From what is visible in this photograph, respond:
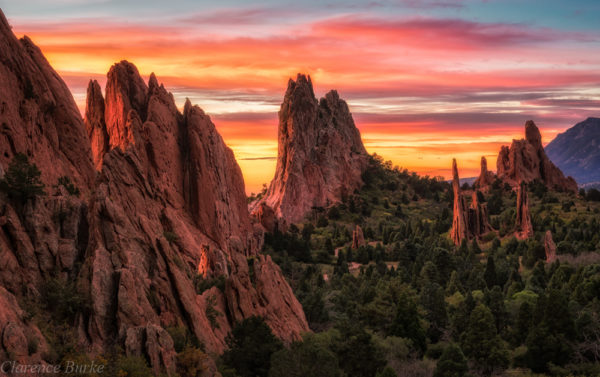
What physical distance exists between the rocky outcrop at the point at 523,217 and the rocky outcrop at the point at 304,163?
2082 inches

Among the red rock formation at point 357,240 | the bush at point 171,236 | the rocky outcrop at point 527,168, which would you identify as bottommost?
the red rock formation at point 357,240

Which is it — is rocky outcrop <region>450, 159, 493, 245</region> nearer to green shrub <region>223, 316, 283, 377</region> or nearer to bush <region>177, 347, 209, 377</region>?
green shrub <region>223, 316, 283, 377</region>

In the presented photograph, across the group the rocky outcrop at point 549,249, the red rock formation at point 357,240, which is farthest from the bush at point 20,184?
the red rock formation at point 357,240

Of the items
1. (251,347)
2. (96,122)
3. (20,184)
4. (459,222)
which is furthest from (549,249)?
(20,184)

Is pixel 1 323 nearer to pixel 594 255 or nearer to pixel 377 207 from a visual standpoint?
pixel 594 255

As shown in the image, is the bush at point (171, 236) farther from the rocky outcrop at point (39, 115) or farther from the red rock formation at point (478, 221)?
the red rock formation at point (478, 221)

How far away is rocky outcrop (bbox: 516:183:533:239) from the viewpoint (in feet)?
453

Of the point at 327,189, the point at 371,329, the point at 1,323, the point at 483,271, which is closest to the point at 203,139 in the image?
the point at 371,329

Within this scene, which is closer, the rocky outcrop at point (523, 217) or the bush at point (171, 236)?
the bush at point (171, 236)

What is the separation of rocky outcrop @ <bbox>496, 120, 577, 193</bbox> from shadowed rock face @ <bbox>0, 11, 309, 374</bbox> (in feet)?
344

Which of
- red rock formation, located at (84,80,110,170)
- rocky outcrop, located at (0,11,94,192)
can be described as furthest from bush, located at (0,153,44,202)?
red rock formation, located at (84,80,110,170)

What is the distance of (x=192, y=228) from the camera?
8462 centimetres

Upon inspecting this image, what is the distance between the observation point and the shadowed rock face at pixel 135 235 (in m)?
41.2

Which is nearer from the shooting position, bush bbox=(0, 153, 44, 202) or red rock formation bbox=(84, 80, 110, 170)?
bush bbox=(0, 153, 44, 202)
